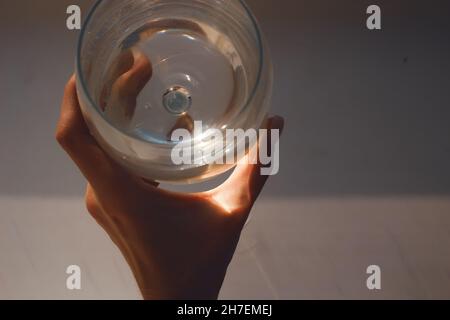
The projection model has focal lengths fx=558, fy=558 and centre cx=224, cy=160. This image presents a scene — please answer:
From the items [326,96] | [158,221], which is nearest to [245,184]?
[158,221]

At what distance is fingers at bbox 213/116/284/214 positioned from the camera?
58 cm

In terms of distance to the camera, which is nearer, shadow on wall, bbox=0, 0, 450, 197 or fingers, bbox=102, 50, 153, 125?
fingers, bbox=102, 50, 153, 125

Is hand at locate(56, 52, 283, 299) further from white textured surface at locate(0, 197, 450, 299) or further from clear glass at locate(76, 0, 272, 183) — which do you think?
white textured surface at locate(0, 197, 450, 299)

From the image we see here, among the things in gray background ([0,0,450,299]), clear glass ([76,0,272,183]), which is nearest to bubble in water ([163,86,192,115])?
clear glass ([76,0,272,183])

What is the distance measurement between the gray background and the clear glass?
186 mm

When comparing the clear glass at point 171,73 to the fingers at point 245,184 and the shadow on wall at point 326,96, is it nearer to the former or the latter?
the fingers at point 245,184

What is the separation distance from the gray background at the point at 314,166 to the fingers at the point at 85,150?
20 cm

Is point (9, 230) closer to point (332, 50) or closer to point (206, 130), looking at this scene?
point (206, 130)

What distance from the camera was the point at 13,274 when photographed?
71cm

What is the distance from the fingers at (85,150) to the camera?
0.52 meters

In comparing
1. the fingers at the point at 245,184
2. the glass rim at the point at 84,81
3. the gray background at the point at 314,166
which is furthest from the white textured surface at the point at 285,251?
the glass rim at the point at 84,81

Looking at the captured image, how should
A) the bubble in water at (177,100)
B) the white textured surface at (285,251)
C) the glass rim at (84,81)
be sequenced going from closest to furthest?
1. the glass rim at (84,81)
2. the bubble in water at (177,100)
3. the white textured surface at (285,251)

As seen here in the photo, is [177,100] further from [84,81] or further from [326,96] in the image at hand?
[326,96]

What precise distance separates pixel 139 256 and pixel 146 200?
6cm
